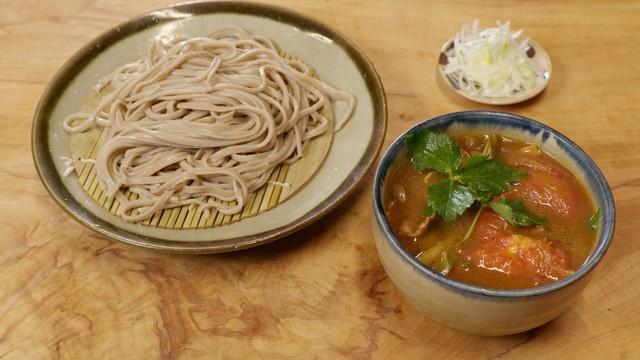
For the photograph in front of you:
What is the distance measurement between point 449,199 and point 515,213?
0.46 feet

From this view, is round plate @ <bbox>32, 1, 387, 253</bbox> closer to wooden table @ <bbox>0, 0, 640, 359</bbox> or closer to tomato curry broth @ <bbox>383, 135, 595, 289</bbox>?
wooden table @ <bbox>0, 0, 640, 359</bbox>

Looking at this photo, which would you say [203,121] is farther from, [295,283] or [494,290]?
[494,290]

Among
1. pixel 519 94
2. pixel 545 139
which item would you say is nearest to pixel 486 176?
pixel 545 139

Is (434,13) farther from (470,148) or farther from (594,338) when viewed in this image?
(594,338)

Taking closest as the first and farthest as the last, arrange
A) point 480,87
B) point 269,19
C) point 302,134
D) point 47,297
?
1. point 47,297
2. point 302,134
3. point 480,87
4. point 269,19

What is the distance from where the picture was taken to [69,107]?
6.27 feet

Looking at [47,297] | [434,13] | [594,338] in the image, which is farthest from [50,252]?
[434,13]

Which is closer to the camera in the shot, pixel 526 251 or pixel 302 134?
pixel 526 251

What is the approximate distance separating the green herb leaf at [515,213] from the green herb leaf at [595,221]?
0.33 feet

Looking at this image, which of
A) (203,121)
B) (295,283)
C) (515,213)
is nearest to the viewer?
(515,213)

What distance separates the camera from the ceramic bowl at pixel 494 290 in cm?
115

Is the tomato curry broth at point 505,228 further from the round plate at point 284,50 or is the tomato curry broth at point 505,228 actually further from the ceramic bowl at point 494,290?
the round plate at point 284,50

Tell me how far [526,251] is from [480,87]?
0.88 metres

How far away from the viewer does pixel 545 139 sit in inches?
55.8
